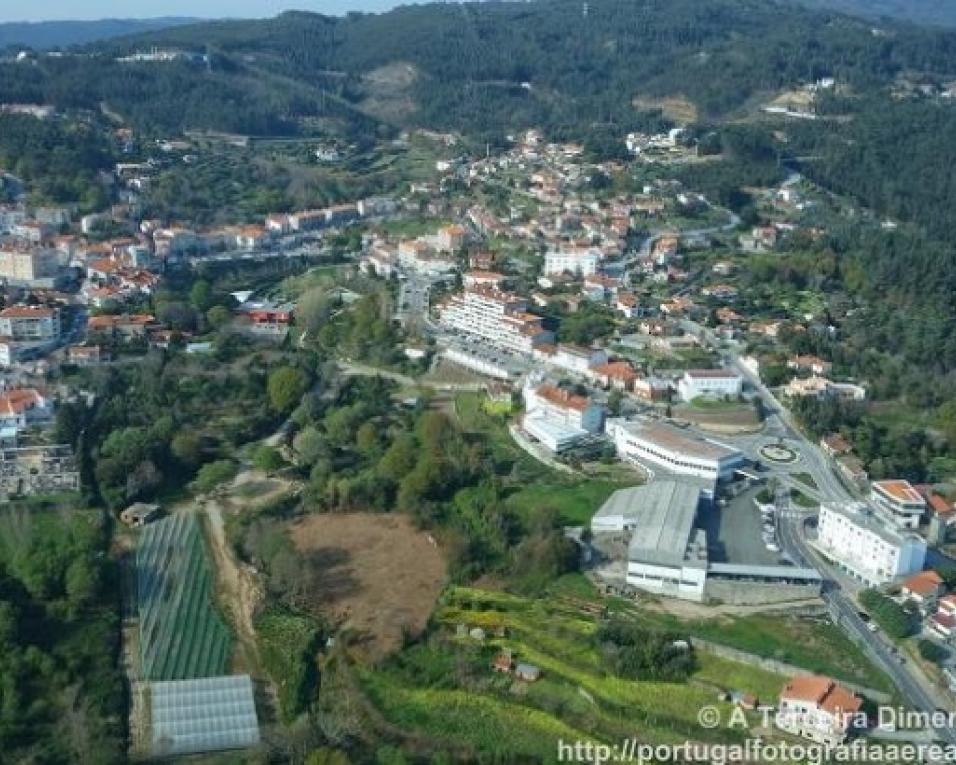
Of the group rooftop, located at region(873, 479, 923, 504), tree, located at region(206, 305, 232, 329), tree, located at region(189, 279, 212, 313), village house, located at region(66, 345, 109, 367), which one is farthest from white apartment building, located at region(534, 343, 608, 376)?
village house, located at region(66, 345, 109, 367)

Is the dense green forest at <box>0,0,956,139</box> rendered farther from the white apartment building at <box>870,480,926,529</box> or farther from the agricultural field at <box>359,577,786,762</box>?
the agricultural field at <box>359,577,786,762</box>

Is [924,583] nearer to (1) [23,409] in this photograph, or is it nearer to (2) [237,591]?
(2) [237,591]

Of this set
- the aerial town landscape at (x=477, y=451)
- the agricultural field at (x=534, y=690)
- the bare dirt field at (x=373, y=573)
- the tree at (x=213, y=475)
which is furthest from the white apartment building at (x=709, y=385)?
the tree at (x=213, y=475)

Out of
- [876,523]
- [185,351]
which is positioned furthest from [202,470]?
[876,523]

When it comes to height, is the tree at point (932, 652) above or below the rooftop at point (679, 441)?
below

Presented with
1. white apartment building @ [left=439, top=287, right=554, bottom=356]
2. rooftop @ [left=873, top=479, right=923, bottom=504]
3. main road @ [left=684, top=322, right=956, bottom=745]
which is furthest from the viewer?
white apartment building @ [left=439, top=287, right=554, bottom=356]

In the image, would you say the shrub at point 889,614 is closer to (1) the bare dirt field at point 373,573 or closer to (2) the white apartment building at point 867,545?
(2) the white apartment building at point 867,545
